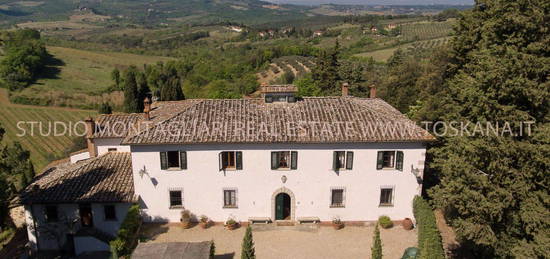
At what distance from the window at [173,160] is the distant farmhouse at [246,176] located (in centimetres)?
6

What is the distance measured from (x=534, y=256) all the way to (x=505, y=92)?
6895 millimetres

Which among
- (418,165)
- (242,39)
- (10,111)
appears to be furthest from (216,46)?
(418,165)

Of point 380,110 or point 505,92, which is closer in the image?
point 505,92

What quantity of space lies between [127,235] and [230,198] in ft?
20.8

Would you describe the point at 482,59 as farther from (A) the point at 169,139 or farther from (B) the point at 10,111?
(B) the point at 10,111

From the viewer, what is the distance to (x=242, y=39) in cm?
15062

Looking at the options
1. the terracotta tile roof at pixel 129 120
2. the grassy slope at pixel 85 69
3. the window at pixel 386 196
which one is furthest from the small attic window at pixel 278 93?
the grassy slope at pixel 85 69

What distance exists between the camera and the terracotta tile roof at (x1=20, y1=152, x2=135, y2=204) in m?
24.1

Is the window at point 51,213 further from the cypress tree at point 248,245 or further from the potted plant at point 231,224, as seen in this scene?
the cypress tree at point 248,245

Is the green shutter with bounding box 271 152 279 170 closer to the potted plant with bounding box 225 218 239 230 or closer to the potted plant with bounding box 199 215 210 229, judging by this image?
the potted plant with bounding box 225 218 239 230

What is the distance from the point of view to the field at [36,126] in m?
57.6

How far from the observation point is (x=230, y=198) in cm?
2473

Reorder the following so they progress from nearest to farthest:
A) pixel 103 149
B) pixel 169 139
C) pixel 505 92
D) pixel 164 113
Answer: pixel 505 92, pixel 169 139, pixel 164 113, pixel 103 149

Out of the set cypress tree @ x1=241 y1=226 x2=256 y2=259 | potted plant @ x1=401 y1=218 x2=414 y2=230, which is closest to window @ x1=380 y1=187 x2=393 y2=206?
potted plant @ x1=401 y1=218 x2=414 y2=230
